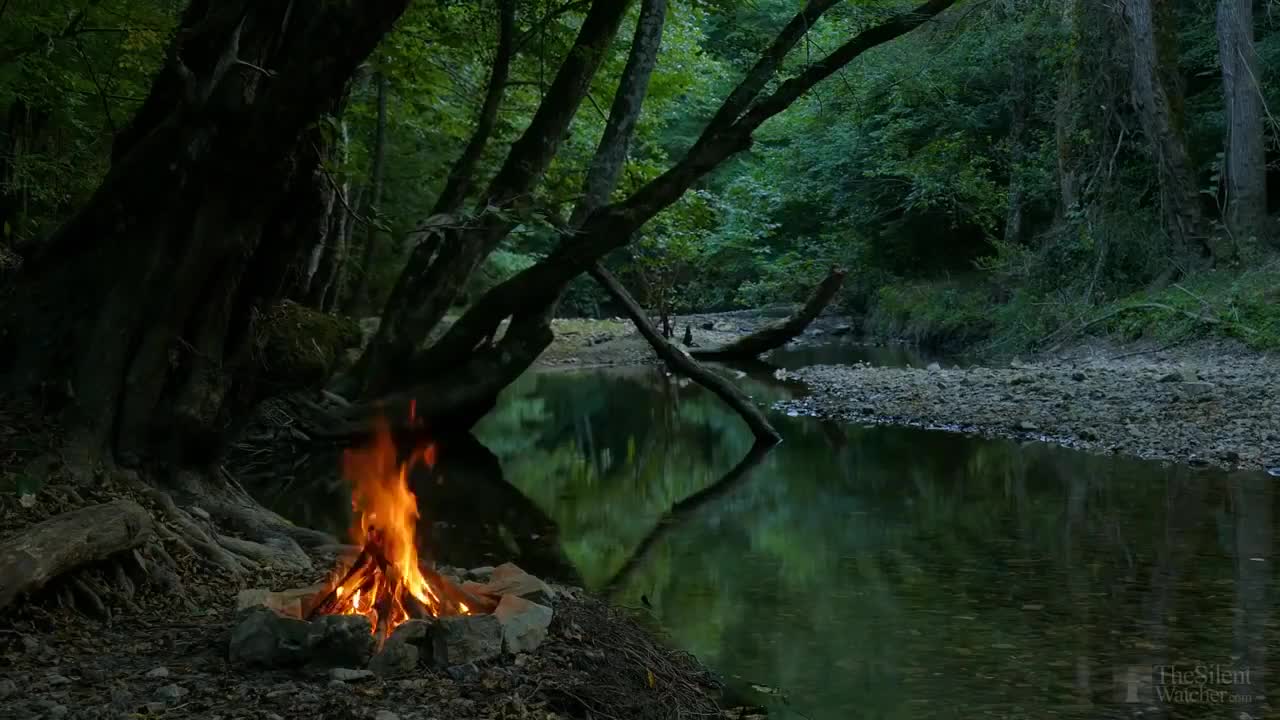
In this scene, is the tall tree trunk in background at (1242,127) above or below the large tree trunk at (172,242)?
above

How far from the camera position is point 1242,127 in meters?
20.6

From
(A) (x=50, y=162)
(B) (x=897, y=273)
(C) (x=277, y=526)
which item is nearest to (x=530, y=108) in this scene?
(A) (x=50, y=162)

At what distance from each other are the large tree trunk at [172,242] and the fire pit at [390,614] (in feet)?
7.45

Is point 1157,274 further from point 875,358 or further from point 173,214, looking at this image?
point 173,214

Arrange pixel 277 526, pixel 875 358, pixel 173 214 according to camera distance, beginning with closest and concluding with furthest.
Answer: pixel 173 214, pixel 277 526, pixel 875 358

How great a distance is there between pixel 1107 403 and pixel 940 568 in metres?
7.48

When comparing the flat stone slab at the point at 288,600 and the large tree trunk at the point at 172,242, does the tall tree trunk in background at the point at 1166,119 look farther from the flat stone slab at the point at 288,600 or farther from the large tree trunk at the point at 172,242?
→ the flat stone slab at the point at 288,600

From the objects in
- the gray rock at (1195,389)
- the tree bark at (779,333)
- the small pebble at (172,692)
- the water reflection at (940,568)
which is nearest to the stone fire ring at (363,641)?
the small pebble at (172,692)

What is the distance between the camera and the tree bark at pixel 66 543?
213 inches

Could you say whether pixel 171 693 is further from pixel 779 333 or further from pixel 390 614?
pixel 779 333

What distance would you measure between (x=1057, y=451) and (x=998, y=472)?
137 centimetres

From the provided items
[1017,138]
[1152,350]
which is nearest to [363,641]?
[1152,350]

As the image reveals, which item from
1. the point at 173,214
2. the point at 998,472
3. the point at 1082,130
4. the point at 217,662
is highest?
A: the point at 1082,130

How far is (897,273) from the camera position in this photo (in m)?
33.9
